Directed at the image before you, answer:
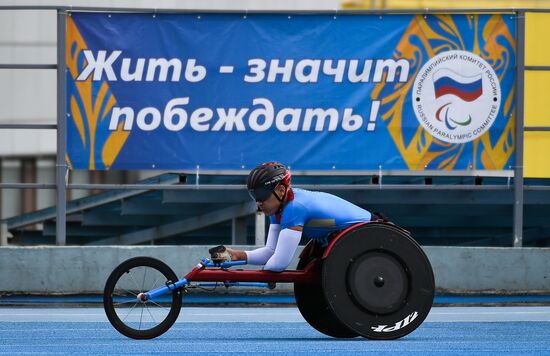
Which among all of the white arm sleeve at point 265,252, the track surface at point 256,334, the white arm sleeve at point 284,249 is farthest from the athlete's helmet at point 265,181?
the track surface at point 256,334

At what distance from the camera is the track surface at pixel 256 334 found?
33.8 feet

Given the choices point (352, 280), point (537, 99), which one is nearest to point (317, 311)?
point (352, 280)

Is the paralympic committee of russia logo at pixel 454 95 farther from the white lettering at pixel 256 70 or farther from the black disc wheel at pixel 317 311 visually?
the black disc wheel at pixel 317 311

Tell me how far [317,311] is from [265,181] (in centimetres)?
126

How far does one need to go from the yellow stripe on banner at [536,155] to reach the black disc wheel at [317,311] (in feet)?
20.4

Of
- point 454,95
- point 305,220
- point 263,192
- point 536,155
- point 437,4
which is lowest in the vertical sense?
point 305,220

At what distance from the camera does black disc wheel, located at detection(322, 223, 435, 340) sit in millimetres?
10578

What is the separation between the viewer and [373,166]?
16.9 m

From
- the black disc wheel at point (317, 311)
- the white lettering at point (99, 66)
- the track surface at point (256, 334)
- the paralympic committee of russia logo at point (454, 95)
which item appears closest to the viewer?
the track surface at point (256, 334)

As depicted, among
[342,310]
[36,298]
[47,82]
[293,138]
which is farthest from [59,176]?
[47,82]

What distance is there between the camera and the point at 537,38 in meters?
17.0

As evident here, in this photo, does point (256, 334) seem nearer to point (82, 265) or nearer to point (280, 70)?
point (82, 265)

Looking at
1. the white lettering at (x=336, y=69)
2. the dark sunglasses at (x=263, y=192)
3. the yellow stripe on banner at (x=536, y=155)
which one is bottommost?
the dark sunglasses at (x=263, y=192)

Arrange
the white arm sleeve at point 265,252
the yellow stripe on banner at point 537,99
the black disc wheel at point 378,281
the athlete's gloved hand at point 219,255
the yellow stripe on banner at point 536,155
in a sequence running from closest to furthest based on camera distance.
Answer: the black disc wheel at point 378,281 → the athlete's gloved hand at point 219,255 → the white arm sleeve at point 265,252 → the yellow stripe on banner at point 536,155 → the yellow stripe on banner at point 537,99
